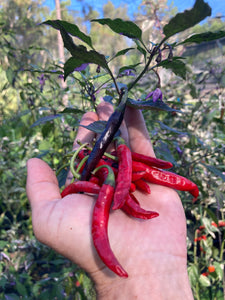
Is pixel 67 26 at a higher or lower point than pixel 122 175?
higher

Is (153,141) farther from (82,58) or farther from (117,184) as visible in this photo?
(82,58)

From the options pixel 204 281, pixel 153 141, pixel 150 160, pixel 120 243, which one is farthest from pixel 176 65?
pixel 204 281

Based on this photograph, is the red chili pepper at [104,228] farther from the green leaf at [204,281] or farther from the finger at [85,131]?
the green leaf at [204,281]

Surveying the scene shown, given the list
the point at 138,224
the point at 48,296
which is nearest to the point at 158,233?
the point at 138,224

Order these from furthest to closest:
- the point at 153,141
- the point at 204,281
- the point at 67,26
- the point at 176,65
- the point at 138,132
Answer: the point at 204,281, the point at 153,141, the point at 138,132, the point at 176,65, the point at 67,26

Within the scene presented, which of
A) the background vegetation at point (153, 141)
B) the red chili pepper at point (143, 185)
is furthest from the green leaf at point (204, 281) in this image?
the red chili pepper at point (143, 185)

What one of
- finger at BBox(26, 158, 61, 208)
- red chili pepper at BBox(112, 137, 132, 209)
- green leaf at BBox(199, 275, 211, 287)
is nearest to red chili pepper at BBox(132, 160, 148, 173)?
red chili pepper at BBox(112, 137, 132, 209)

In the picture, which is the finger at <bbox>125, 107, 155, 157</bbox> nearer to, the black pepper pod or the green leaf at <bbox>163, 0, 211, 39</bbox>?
the black pepper pod
